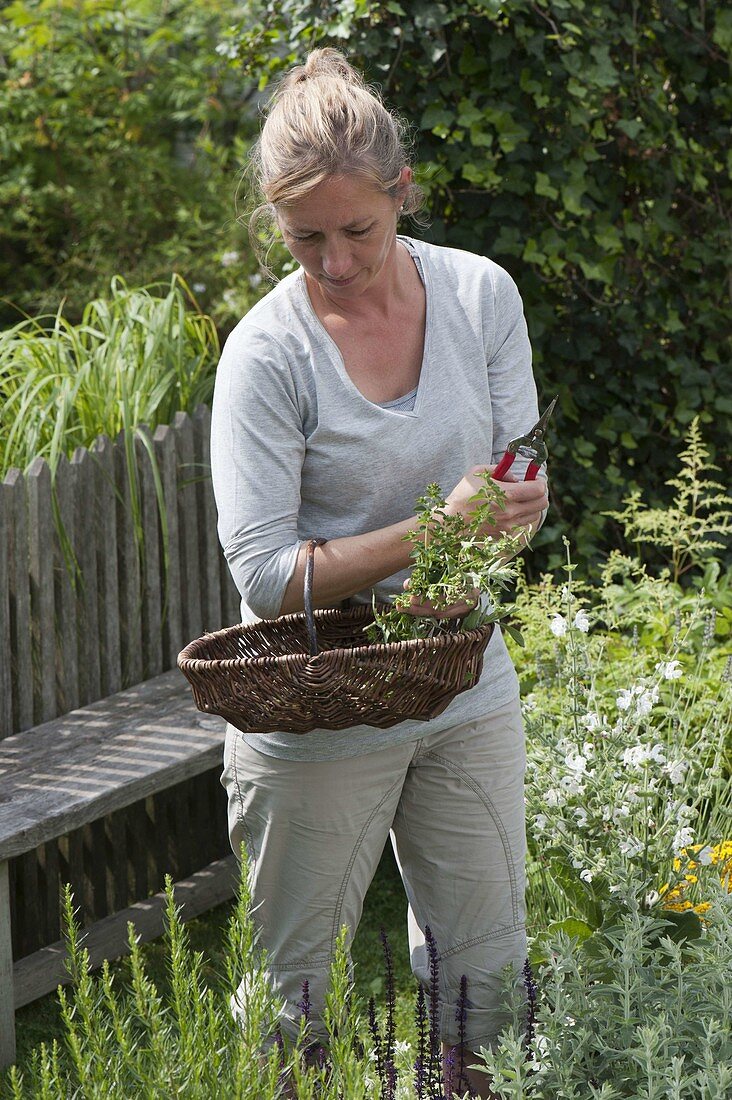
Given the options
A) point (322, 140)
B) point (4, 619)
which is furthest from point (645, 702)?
point (4, 619)

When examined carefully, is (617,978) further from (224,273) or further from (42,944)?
(224,273)

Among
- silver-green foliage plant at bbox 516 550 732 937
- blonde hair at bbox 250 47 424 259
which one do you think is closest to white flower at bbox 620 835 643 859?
silver-green foliage plant at bbox 516 550 732 937

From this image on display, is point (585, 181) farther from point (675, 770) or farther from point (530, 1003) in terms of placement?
point (530, 1003)

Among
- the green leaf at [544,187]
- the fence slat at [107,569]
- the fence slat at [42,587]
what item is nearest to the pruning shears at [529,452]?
the fence slat at [42,587]

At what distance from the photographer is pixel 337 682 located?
1.76 meters

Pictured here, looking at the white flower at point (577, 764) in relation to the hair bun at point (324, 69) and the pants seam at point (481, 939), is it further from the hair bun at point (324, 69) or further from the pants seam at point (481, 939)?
the hair bun at point (324, 69)

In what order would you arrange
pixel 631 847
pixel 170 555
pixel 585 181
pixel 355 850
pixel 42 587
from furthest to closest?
1. pixel 585 181
2. pixel 170 555
3. pixel 42 587
4. pixel 631 847
5. pixel 355 850

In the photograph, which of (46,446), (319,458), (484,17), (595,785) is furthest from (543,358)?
(319,458)

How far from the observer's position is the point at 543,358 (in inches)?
164

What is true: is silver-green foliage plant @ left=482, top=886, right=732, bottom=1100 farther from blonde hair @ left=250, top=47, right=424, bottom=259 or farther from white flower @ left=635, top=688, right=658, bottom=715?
blonde hair @ left=250, top=47, right=424, bottom=259

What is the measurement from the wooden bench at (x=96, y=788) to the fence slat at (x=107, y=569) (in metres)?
0.09

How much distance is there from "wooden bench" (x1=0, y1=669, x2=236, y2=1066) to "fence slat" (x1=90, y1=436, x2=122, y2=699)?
95mm

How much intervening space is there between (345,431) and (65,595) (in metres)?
1.71

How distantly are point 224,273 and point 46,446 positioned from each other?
2513 mm
